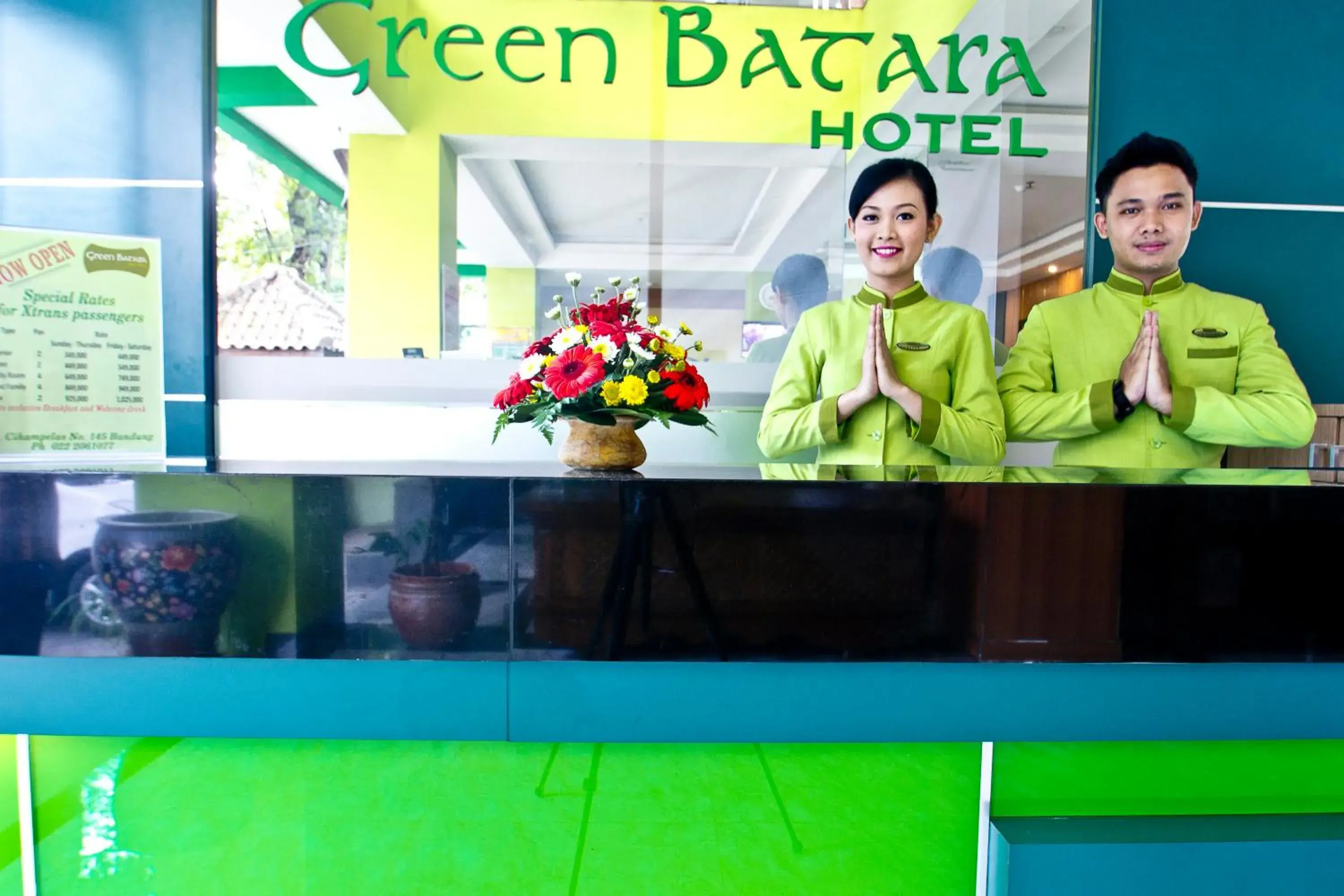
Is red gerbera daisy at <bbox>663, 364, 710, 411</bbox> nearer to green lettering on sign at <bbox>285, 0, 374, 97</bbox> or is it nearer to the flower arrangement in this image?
the flower arrangement

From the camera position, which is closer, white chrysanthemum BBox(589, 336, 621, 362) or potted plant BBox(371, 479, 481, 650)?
potted plant BBox(371, 479, 481, 650)

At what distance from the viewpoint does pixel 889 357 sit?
2016mm

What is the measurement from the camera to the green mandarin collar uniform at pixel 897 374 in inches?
81.0

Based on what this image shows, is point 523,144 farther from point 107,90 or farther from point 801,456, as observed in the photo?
point 801,456

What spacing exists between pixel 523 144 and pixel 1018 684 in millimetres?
3345

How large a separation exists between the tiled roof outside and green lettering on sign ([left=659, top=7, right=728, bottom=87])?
1.80 metres

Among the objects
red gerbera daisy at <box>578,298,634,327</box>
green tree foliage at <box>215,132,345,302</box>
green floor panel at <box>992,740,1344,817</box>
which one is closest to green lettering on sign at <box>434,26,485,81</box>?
green tree foliage at <box>215,132,345,302</box>

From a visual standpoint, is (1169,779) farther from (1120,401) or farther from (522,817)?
(522,817)

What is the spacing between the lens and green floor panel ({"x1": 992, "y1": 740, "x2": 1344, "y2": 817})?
138cm

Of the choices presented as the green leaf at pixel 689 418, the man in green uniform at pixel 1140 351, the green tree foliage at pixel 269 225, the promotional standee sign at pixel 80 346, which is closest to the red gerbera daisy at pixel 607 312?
the green leaf at pixel 689 418

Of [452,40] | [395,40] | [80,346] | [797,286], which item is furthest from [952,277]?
[80,346]

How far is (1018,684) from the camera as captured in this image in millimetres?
1306

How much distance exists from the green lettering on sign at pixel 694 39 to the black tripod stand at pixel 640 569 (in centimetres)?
203

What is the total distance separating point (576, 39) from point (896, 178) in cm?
133
